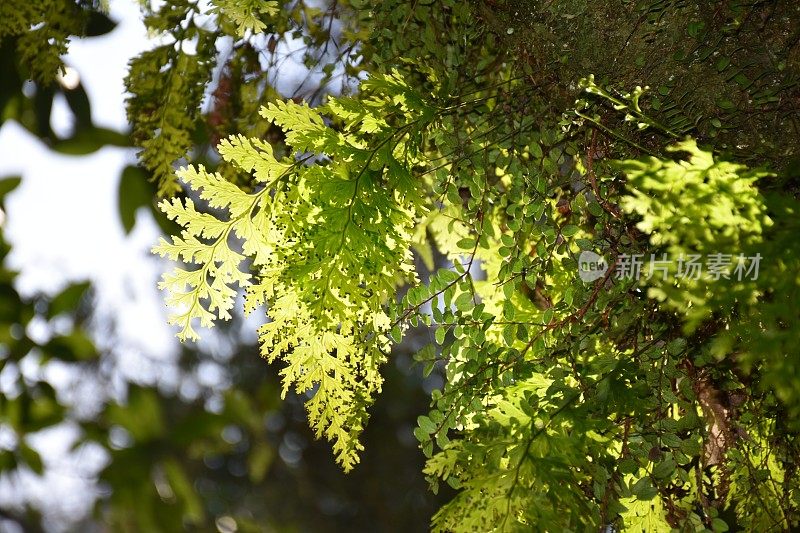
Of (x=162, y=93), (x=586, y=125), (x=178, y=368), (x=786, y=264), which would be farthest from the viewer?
(x=178, y=368)

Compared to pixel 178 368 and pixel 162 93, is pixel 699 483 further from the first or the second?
pixel 178 368

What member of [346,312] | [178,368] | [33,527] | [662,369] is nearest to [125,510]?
[33,527]

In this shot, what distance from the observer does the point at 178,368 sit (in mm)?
2881

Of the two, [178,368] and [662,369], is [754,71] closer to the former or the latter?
[662,369]

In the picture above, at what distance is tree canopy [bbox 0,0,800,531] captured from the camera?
690mm

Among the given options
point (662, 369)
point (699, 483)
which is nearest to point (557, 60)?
point (662, 369)

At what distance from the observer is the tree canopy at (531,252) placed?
0.69m

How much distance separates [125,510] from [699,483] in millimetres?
603

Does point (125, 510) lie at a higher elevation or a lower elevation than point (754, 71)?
lower

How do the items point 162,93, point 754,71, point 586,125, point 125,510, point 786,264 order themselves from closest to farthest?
point 125,510 → point 786,264 → point 754,71 → point 586,125 → point 162,93

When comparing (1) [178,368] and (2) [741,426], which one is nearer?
(2) [741,426]

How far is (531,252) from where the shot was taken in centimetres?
94

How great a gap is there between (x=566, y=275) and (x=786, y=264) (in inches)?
15.9

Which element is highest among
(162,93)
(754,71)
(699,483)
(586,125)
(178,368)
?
(754,71)
